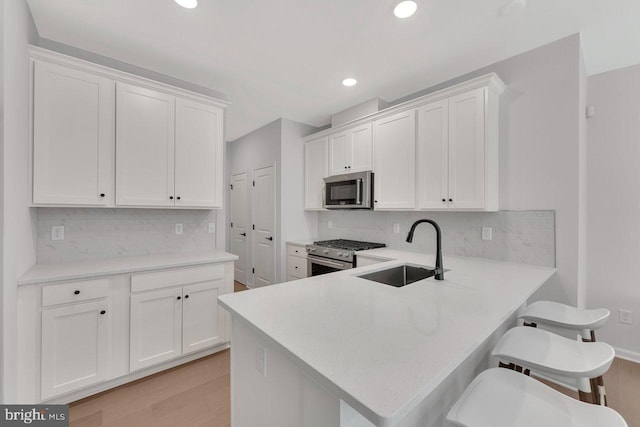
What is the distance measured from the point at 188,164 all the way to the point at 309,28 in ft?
5.43

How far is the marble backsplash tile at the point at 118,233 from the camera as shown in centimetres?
218

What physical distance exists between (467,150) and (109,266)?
10.5 feet

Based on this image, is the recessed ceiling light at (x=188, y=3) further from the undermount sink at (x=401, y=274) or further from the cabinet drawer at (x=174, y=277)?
the undermount sink at (x=401, y=274)

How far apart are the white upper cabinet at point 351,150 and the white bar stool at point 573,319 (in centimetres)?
211

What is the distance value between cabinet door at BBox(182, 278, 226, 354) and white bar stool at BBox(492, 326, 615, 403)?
218cm

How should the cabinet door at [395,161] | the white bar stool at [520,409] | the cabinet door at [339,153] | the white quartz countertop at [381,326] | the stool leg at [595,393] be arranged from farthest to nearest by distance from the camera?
the cabinet door at [339,153]
the cabinet door at [395,161]
the stool leg at [595,393]
the white bar stool at [520,409]
the white quartz countertop at [381,326]

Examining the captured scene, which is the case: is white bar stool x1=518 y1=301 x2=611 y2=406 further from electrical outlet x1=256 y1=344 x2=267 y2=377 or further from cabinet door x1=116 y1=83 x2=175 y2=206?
cabinet door x1=116 y1=83 x2=175 y2=206

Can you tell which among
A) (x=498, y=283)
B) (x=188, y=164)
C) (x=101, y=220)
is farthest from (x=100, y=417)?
(x=498, y=283)

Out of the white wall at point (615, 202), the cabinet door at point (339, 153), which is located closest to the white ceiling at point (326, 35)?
the white wall at point (615, 202)

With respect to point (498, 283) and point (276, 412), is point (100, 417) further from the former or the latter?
point (498, 283)

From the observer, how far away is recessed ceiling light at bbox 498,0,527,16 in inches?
68.4

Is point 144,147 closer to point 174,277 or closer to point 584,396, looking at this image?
point 174,277

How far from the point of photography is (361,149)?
3.32m

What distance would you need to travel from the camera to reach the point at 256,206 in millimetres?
4594
